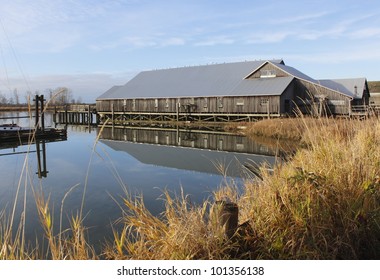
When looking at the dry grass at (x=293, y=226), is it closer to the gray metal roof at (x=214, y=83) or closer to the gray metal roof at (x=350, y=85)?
the gray metal roof at (x=214, y=83)

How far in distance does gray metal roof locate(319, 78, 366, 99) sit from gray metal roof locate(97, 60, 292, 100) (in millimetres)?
5488

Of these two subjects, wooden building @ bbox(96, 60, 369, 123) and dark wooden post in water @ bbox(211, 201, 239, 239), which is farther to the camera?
wooden building @ bbox(96, 60, 369, 123)

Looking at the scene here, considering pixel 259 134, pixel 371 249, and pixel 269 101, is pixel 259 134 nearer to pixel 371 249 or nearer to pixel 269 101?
pixel 269 101

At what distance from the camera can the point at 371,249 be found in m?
3.57

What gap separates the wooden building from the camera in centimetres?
3152

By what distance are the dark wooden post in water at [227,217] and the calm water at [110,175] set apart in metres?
1.16

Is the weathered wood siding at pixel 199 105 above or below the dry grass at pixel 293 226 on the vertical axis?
above

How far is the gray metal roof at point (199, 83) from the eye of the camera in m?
33.6

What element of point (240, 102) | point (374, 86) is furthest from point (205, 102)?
point (374, 86)

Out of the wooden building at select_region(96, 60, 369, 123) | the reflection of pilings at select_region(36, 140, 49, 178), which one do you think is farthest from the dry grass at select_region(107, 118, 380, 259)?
the wooden building at select_region(96, 60, 369, 123)

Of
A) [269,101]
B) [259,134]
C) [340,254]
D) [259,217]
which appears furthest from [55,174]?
[269,101]

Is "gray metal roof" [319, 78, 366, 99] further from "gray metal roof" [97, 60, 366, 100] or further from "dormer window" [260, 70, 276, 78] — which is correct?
"dormer window" [260, 70, 276, 78]


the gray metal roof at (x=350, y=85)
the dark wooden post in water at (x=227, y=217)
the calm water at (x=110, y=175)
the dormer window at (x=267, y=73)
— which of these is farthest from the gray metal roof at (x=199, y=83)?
the dark wooden post in water at (x=227, y=217)
